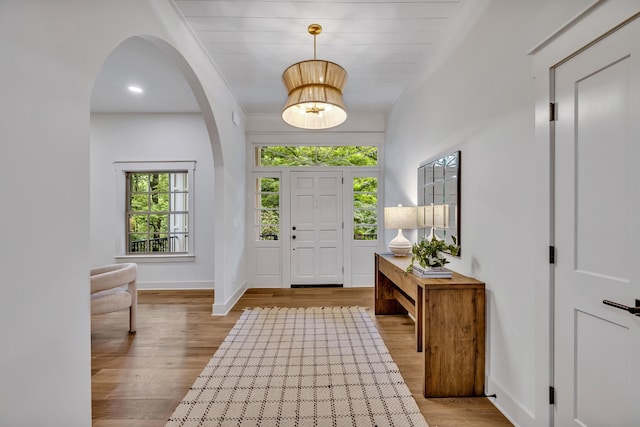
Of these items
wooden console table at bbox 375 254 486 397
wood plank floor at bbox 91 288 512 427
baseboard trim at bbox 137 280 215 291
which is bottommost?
wood plank floor at bbox 91 288 512 427

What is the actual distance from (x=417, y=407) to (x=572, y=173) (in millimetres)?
1641

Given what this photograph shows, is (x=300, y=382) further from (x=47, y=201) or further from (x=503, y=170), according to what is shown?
(x=503, y=170)

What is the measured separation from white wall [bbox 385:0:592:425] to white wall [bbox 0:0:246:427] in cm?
229

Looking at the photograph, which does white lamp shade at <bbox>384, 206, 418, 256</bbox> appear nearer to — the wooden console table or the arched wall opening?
the wooden console table

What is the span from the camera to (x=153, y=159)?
498 cm

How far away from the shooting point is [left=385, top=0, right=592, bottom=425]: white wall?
65.6 inches

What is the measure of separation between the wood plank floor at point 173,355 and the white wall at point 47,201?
0.64 m

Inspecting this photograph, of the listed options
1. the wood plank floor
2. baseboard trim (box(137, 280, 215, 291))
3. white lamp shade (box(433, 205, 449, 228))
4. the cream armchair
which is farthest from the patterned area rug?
baseboard trim (box(137, 280, 215, 291))

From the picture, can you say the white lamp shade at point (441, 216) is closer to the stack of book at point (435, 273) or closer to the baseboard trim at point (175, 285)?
the stack of book at point (435, 273)

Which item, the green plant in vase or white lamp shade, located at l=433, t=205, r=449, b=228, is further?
white lamp shade, located at l=433, t=205, r=449, b=228

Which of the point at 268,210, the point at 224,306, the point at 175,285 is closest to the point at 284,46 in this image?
the point at 268,210

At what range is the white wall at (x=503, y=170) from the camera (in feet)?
5.47

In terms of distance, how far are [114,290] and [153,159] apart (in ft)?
8.54

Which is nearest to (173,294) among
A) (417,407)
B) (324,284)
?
(324,284)
